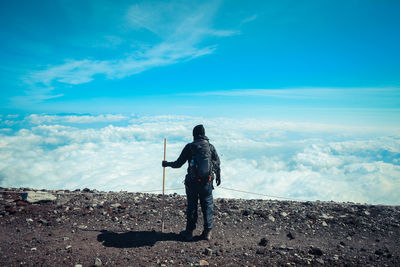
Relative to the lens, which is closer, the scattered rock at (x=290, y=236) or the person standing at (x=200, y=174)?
the person standing at (x=200, y=174)

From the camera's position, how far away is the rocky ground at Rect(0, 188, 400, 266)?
5.25 metres

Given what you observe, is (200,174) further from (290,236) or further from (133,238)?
(290,236)

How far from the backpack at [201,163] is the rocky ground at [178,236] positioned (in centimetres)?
201

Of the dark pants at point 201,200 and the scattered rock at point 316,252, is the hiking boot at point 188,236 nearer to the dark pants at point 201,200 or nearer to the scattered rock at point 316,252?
the dark pants at point 201,200

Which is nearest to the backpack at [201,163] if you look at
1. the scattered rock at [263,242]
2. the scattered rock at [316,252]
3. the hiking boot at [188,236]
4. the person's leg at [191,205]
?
Answer: the person's leg at [191,205]

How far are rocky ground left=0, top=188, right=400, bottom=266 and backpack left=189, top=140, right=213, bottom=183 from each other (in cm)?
201

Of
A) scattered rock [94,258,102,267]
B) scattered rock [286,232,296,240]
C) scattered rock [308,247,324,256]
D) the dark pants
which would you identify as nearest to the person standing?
→ the dark pants

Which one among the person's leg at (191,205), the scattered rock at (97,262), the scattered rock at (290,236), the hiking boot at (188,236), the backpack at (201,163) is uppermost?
the backpack at (201,163)

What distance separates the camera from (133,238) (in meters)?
6.40

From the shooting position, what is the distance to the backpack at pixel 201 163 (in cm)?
614

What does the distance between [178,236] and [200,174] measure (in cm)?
232

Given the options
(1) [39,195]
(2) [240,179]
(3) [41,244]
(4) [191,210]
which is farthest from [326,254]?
(2) [240,179]

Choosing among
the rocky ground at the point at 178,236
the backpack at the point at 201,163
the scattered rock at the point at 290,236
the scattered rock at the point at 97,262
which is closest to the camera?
the scattered rock at the point at 97,262

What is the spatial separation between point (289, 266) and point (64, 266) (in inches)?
209
